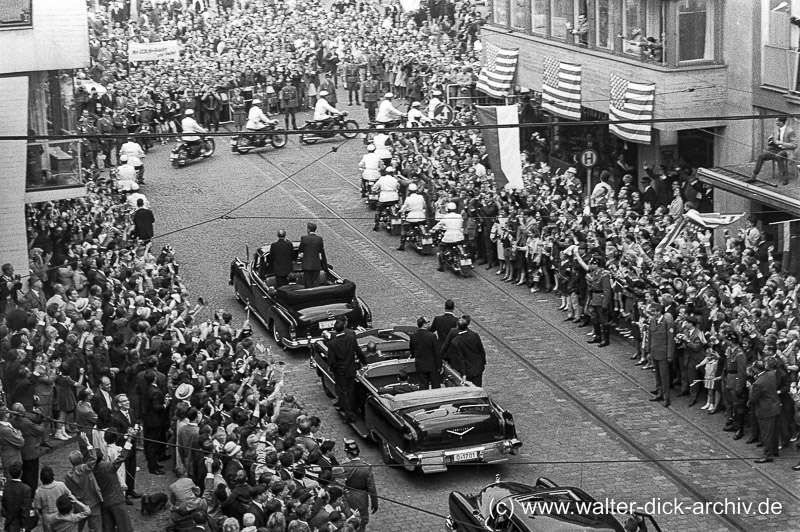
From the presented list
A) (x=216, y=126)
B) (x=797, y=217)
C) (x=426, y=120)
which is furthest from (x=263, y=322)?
(x=216, y=126)

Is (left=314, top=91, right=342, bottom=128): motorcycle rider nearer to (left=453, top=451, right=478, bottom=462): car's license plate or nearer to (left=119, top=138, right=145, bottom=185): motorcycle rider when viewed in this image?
(left=119, top=138, right=145, bottom=185): motorcycle rider

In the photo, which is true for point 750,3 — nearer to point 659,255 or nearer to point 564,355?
point 659,255

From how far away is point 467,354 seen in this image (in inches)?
954

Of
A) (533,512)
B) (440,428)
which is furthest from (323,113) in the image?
(533,512)

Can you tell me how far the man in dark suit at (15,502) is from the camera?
1783cm

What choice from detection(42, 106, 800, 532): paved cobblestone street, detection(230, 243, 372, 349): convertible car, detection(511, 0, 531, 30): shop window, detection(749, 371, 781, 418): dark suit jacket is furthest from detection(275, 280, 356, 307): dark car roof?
detection(511, 0, 531, 30): shop window

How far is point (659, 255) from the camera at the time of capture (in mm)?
28219

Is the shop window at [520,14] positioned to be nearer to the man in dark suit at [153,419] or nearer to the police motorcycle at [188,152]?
the police motorcycle at [188,152]

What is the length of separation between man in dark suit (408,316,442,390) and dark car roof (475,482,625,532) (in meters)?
4.82

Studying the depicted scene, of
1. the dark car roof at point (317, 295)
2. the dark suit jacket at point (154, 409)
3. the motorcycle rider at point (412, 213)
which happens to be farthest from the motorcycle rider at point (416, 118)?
the dark suit jacket at point (154, 409)

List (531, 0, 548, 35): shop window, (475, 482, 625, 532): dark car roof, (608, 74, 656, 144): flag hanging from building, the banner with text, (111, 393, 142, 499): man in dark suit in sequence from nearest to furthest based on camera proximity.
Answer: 1. (475, 482, 625, 532): dark car roof
2. (111, 393, 142, 499): man in dark suit
3. (608, 74, 656, 144): flag hanging from building
4. (531, 0, 548, 35): shop window
5. the banner with text

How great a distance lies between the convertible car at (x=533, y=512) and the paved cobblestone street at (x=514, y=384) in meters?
1.02

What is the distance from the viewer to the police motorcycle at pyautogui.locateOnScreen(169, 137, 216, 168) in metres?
44.7

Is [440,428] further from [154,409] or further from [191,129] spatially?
[191,129]
